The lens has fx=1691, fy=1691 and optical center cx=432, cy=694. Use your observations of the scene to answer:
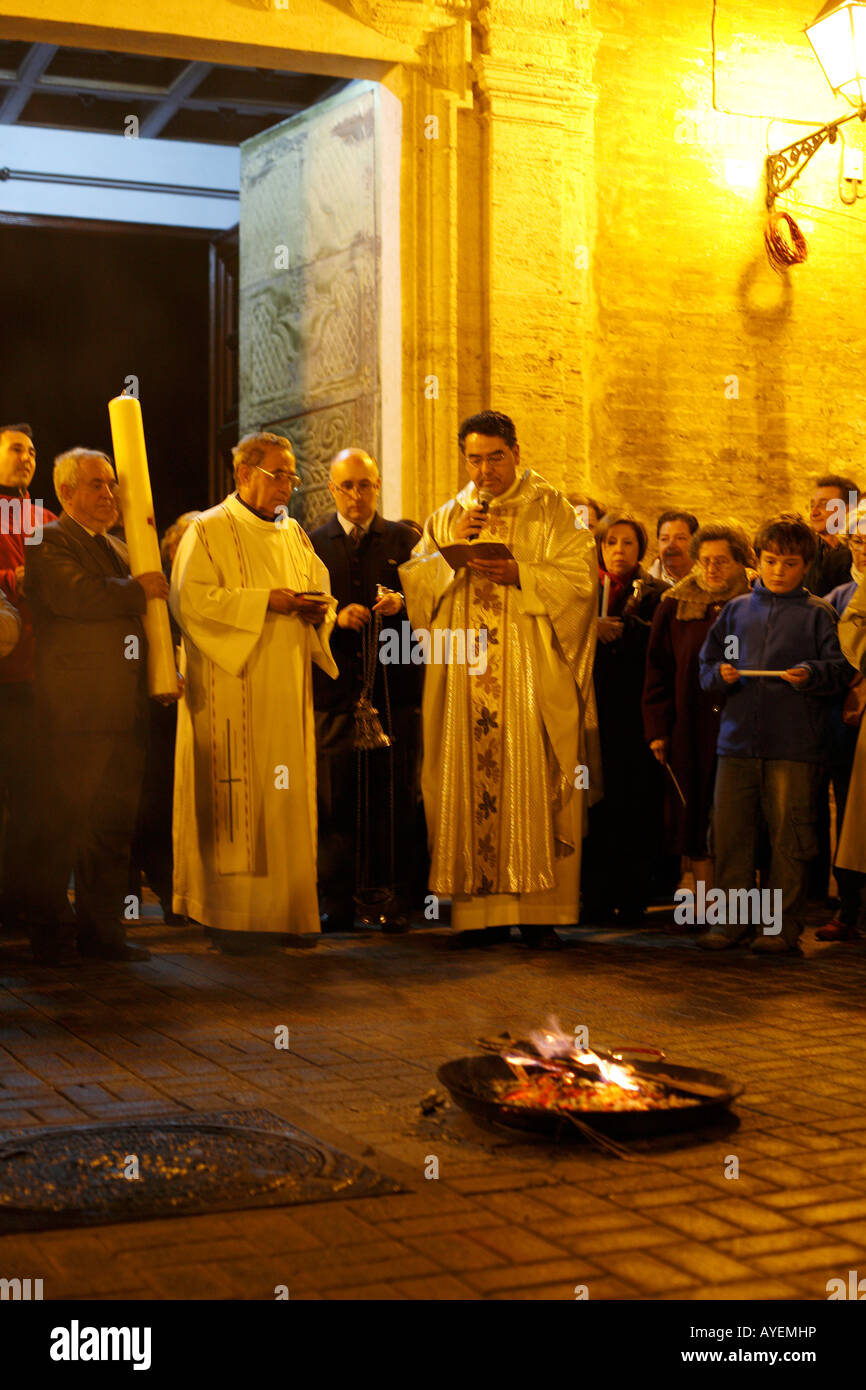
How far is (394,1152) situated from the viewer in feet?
13.6

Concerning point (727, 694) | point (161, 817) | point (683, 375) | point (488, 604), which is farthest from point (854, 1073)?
point (683, 375)

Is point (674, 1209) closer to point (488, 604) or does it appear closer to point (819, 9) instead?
point (488, 604)

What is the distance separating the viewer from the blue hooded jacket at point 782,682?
745cm

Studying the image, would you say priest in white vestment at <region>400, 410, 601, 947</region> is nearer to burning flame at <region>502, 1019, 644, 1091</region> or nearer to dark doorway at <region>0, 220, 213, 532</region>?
burning flame at <region>502, 1019, 644, 1091</region>

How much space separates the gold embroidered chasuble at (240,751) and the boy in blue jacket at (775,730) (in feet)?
6.06

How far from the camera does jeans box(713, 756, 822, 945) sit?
747 centimetres

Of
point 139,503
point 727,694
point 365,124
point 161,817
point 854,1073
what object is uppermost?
point 365,124

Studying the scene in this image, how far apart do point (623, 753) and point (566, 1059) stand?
4.13 metres

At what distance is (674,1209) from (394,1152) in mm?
770

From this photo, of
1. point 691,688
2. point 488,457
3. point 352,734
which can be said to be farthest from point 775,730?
point 352,734

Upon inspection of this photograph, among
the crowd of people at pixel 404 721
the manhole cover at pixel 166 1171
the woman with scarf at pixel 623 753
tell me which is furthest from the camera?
the woman with scarf at pixel 623 753

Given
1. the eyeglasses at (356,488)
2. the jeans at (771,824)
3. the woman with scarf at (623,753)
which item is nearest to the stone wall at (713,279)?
the woman with scarf at (623,753)

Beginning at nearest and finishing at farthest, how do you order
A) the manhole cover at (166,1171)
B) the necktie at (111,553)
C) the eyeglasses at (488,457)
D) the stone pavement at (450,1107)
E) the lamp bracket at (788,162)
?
the stone pavement at (450,1107)
the manhole cover at (166,1171)
the necktie at (111,553)
the eyeglasses at (488,457)
the lamp bracket at (788,162)

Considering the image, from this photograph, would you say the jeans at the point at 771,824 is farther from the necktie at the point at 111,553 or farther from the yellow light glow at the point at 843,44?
the yellow light glow at the point at 843,44
